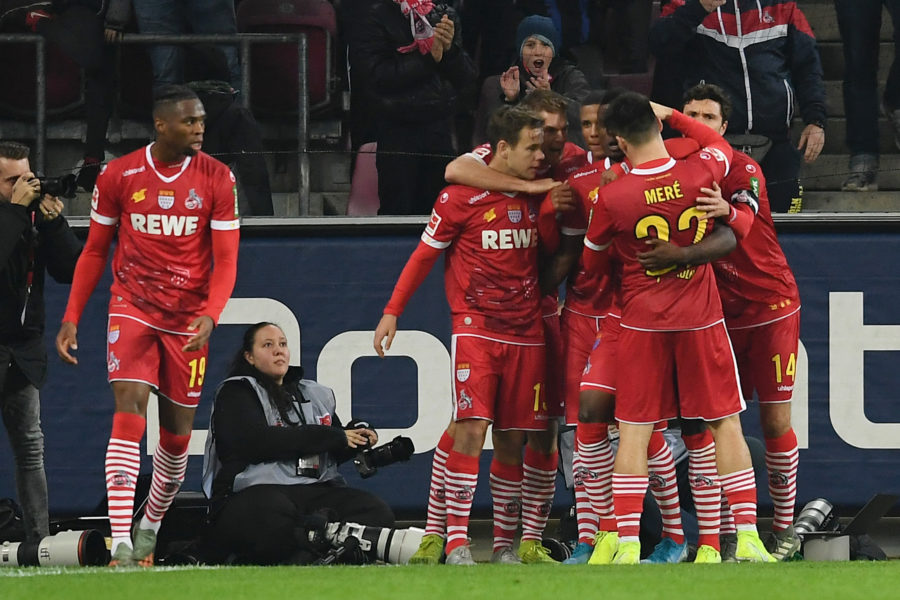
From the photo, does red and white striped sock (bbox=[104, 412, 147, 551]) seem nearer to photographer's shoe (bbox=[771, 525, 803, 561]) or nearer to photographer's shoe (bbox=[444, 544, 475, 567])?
photographer's shoe (bbox=[444, 544, 475, 567])

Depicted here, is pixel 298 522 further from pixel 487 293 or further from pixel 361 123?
pixel 361 123

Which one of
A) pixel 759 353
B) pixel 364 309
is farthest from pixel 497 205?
pixel 364 309

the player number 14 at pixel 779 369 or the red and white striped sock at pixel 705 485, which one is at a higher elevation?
the player number 14 at pixel 779 369

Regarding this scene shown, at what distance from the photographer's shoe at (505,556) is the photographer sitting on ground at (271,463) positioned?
692 millimetres

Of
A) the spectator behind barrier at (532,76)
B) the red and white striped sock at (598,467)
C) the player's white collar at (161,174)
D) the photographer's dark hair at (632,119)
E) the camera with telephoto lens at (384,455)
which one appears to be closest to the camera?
the photographer's dark hair at (632,119)

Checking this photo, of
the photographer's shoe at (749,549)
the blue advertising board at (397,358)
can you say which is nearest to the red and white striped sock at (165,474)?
the blue advertising board at (397,358)

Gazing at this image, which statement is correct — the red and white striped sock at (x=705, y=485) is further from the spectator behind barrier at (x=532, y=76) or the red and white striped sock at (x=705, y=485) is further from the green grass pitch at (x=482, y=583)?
the spectator behind barrier at (x=532, y=76)

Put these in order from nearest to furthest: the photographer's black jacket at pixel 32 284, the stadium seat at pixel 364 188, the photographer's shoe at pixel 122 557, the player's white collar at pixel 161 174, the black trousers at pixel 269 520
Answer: the photographer's shoe at pixel 122 557 → the player's white collar at pixel 161 174 → the black trousers at pixel 269 520 → the photographer's black jacket at pixel 32 284 → the stadium seat at pixel 364 188

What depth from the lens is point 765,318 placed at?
7.52 meters

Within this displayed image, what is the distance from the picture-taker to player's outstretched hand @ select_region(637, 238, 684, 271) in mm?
6578

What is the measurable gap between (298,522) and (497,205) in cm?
173

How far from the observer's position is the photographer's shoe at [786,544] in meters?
7.60

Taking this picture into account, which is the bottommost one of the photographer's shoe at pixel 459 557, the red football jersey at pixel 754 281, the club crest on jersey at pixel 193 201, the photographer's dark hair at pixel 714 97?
the photographer's shoe at pixel 459 557

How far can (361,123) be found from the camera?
9453 mm
